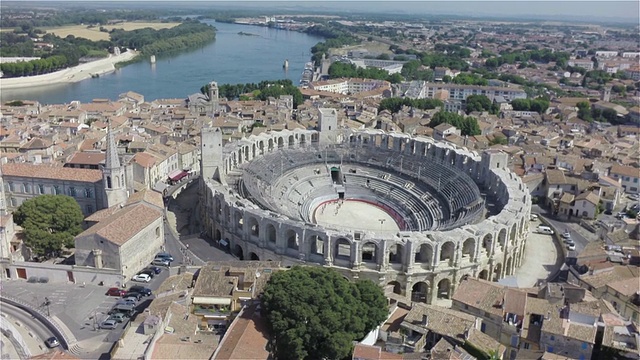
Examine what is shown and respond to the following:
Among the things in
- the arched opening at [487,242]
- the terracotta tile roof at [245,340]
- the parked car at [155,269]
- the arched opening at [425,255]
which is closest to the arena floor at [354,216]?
the arched opening at [425,255]

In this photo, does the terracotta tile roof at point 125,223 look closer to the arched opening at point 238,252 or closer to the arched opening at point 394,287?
the arched opening at point 238,252

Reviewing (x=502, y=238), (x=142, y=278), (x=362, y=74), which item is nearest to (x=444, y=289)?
(x=502, y=238)

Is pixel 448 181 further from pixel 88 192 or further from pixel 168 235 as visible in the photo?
pixel 88 192

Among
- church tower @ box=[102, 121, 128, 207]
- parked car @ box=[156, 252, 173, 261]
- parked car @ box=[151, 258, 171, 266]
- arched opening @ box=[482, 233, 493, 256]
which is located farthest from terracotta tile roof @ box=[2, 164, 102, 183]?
arched opening @ box=[482, 233, 493, 256]

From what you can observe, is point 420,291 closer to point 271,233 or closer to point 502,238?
point 502,238

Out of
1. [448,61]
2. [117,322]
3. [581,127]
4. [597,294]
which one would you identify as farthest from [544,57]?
[117,322]
